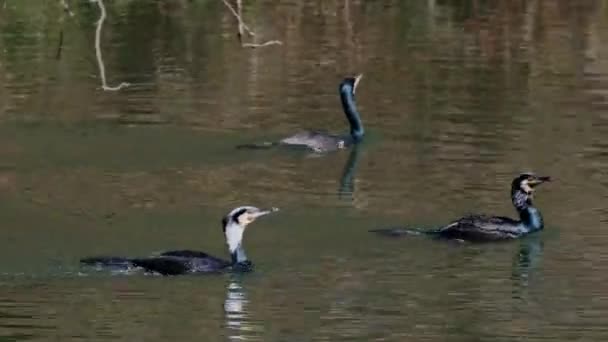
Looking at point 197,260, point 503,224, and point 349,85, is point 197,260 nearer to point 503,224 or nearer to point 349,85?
point 503,224

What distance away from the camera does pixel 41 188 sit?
2047cm

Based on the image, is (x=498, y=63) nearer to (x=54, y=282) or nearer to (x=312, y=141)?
(x=312, y=141)

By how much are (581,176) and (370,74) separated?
886 centimetres

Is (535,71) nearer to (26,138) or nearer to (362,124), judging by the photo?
(362,124)

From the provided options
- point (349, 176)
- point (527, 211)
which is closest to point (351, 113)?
point (349, 176)

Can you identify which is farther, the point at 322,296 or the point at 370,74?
the point at 370,74

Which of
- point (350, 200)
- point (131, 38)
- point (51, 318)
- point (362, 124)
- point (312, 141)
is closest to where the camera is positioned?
point (51, 318)

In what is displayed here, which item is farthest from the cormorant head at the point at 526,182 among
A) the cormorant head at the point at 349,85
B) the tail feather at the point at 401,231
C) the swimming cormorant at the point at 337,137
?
the cormorant head at the point at 349,85

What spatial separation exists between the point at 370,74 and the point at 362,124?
4.46 metres

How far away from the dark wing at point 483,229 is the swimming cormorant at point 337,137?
470cm

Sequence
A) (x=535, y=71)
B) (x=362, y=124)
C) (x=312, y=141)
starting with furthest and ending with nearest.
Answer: (x=535, y=71) < (x=362, y=124) < (x=312, y=141)

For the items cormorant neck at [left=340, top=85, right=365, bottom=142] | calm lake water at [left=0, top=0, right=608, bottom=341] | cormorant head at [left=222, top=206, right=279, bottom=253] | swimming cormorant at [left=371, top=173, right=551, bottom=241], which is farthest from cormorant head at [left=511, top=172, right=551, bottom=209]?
cormorant neck at [left=340, top=85, right=365, bottom=142]

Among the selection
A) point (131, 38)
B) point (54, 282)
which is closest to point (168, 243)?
point (54, 282)

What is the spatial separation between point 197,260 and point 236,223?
23.2 inches
